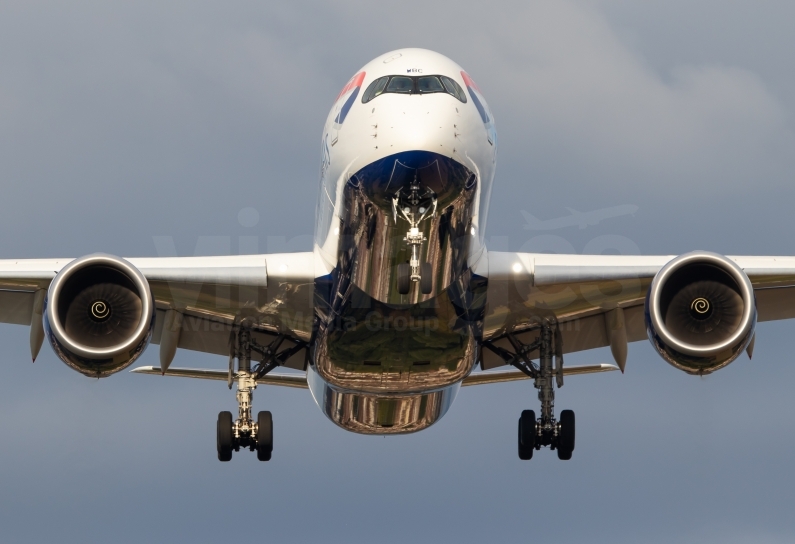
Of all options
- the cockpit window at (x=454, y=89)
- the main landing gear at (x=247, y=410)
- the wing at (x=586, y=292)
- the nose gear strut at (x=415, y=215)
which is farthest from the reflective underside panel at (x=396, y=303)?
the cockpit window at (x=454, y=89)

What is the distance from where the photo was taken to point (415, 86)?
75.3 feet

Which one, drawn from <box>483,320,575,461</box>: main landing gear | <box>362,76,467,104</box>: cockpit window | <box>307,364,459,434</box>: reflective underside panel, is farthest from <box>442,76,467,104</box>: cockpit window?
<box>307,364,459,434</box>: reflective underside panel

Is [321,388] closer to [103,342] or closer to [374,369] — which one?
[374,369]

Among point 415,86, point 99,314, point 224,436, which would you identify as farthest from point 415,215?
point 224,436

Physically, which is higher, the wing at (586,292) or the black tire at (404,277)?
the wing at (586,292)

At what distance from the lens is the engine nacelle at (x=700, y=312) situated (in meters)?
24.5

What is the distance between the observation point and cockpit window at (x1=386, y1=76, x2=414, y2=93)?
22906mm

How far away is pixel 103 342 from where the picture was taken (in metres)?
24.5

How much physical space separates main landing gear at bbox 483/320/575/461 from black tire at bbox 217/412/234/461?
16.8 feet

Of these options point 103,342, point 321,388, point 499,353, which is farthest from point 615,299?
point 103,342

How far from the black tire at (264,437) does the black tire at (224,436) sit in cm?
52

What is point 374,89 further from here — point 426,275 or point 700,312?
point 700,312

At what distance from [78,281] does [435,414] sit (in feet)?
27.3

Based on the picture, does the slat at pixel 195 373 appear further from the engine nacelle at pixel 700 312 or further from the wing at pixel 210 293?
the engine nacelle at pixel 700 312
